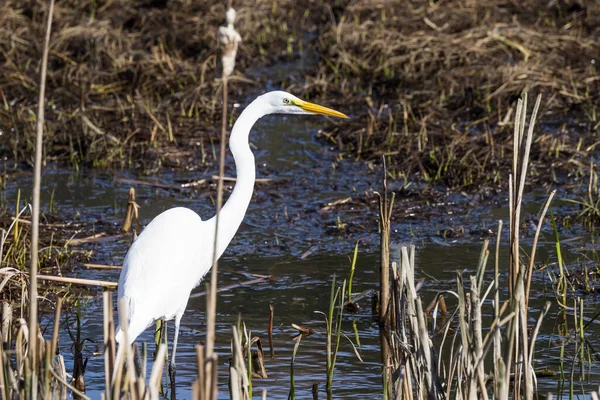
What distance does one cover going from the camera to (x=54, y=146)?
25.7 feet

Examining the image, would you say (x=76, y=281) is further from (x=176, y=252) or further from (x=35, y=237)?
(x=35, y=237)

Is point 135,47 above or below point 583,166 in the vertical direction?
above

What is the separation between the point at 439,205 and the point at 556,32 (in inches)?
144

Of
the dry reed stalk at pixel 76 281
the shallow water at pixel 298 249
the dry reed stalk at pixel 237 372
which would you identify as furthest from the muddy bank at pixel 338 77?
the dry reed stalk at pixel 237 372

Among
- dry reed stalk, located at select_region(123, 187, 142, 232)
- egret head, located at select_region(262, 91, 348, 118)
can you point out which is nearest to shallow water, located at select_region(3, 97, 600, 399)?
dry reed stalk, located at select_region(123, 187, 142, 232)

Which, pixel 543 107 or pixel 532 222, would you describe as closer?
pixel 532 222

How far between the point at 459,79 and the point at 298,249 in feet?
11.1

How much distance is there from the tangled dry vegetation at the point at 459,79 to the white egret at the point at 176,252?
2.98 meters

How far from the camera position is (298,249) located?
20.4 ft

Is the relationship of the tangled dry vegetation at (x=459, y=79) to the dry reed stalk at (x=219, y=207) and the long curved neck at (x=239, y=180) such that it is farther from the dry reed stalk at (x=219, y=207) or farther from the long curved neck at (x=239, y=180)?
the dry reed stalk at (x=219, y=207)

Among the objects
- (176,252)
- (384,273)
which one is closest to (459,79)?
(384,273)

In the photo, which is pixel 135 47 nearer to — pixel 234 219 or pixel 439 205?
pixel 439 205

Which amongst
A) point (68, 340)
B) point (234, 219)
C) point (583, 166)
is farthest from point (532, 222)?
point (68, 340)

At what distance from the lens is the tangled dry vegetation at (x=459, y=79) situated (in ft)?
24.4
